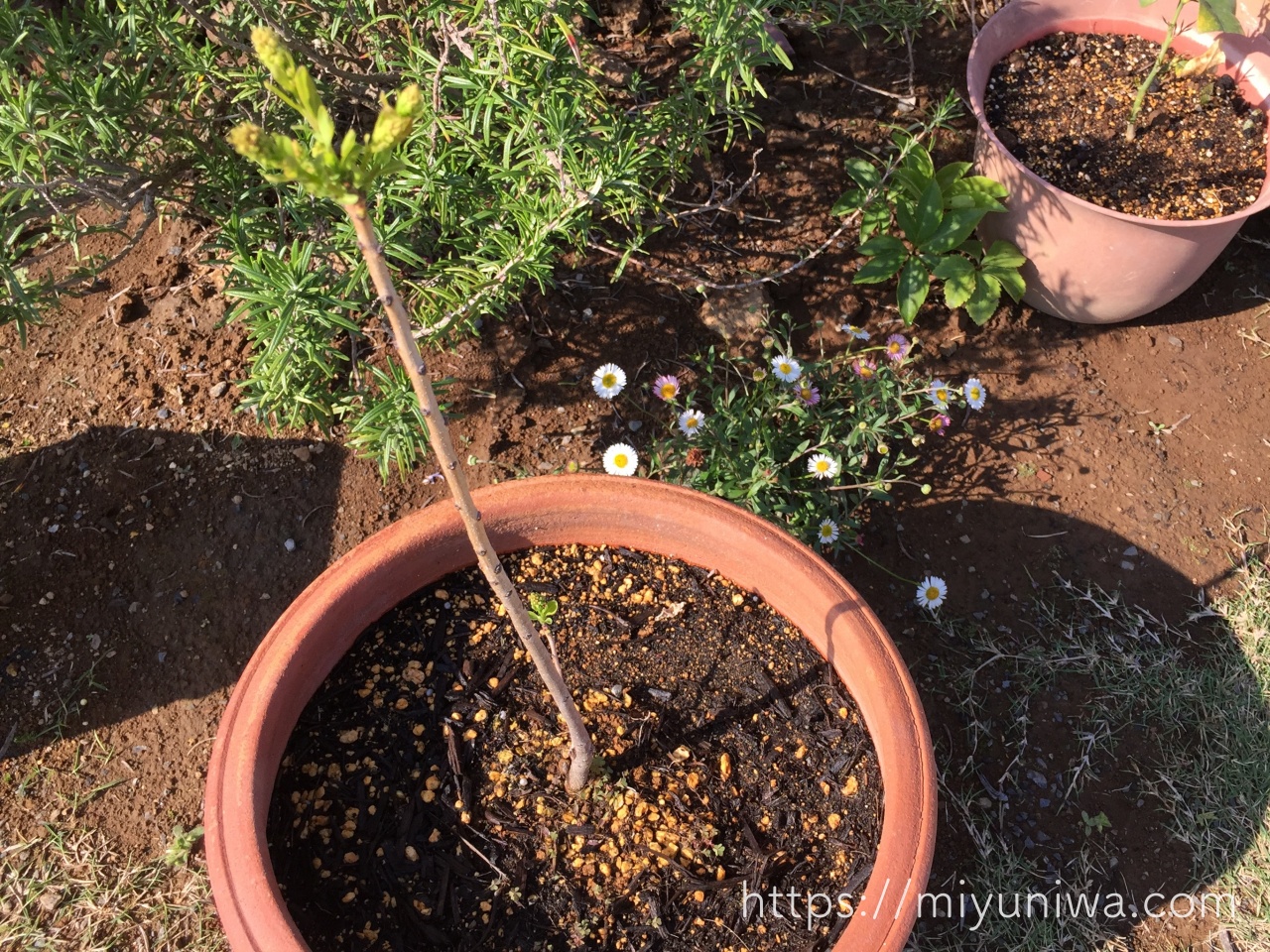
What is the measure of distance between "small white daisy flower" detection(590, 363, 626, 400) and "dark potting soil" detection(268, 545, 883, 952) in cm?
54

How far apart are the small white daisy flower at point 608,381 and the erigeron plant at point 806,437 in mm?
109

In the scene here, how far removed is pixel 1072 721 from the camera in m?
2.29

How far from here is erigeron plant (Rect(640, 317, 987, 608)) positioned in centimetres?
221

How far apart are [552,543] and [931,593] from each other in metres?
1.05

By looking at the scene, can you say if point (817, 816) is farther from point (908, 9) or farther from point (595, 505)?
point (908, 9)

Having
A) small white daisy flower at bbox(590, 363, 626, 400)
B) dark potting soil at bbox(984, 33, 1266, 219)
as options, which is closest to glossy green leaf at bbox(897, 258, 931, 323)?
dark potting soil at bbox(984, 33, 1266, 219)

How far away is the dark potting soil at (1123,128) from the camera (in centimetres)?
259

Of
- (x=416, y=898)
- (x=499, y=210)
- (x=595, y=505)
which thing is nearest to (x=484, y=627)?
(x=595, y=505)

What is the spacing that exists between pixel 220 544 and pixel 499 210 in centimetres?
116

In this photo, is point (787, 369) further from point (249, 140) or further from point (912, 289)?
point (249, 140)

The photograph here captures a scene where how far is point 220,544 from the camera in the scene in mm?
2350

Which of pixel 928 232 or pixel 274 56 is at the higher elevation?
pixel 274 56

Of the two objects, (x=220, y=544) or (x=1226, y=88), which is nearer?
(x=220, y=544)

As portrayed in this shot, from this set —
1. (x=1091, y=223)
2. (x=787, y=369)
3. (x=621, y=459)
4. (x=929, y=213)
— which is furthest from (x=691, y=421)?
(x=1091, y=223)
